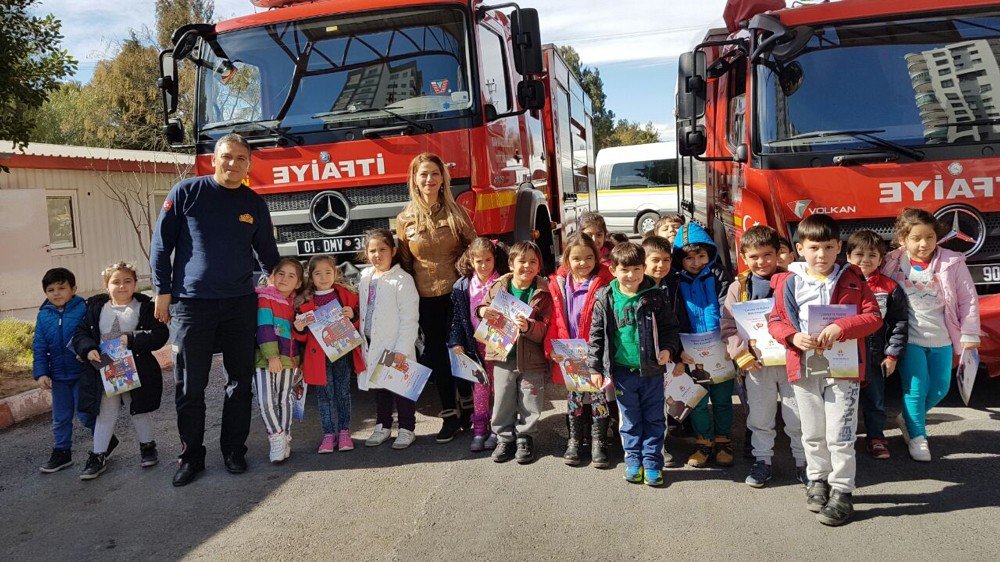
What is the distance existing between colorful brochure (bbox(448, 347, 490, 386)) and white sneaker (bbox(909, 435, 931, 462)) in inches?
97.7

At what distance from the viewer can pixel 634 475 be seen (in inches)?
164

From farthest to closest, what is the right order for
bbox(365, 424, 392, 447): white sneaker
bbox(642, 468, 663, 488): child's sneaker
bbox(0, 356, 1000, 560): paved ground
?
bbox(365, 424, 392, 447): white sneaker < bbox(642, 468, 663, 488): child's sneaker < bbox(0, 356, 1000, 560): paved ground

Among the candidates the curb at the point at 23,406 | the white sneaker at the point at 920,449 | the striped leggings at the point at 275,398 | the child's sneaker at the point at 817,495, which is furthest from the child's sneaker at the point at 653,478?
the curb at the point at 23,406

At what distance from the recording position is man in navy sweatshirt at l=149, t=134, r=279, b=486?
4457mm

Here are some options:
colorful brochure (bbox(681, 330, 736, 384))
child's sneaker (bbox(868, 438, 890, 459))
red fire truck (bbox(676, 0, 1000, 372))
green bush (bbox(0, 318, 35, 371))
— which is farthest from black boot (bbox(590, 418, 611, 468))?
green bush (bbox(0, 318, 35, 371))

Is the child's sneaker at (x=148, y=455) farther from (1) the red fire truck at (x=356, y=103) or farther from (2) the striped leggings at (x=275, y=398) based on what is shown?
(1) the red fire truck at (x=356, y=103)

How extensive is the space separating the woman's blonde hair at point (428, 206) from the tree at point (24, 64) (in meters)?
3.95

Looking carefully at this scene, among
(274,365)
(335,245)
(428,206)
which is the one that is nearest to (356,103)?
(335,245)

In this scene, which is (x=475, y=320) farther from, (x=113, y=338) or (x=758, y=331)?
(x=113, y=338)

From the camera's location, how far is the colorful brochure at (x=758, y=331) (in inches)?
156

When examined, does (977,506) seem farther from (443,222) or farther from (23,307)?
(23,307)

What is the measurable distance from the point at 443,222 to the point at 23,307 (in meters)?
9.74

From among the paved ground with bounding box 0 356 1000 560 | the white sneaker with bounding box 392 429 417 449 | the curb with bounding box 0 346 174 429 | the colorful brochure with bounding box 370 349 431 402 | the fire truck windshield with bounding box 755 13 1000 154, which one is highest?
the fire truck windshield with bounding box 755 13 1000 154

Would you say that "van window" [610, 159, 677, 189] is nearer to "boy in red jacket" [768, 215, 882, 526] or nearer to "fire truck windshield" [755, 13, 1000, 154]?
"fire truck windshield" [755, 13, 1000, 154]
